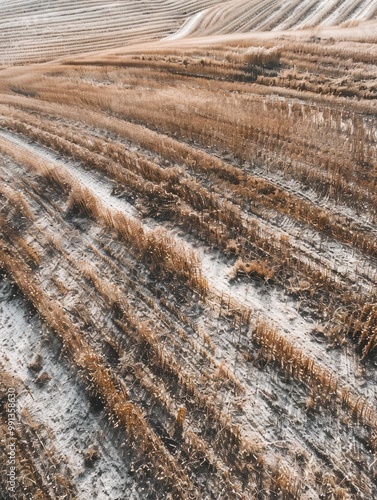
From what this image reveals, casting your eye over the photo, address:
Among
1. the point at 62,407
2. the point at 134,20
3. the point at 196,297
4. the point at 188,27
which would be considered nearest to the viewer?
the point at 62,407

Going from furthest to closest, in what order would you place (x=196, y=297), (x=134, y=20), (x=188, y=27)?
(x=134, y=20) → (x=188, y=27) → (x=196, y=297)

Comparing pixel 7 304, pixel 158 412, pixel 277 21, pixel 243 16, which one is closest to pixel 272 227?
pixel 158 412

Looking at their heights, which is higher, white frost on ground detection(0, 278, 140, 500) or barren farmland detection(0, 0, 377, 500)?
barren farmland detection(0, 0, 377, 500)

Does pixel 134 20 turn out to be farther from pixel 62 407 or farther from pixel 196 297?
pixel 62 407

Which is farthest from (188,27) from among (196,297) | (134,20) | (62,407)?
(62,407)

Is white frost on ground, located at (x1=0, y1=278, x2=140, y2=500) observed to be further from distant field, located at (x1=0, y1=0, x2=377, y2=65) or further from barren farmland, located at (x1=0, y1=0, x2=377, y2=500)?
distant field, located at (x1=0, y1=0, x2=377, y2=65)

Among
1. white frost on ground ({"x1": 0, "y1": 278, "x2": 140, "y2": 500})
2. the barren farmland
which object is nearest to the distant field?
the barren farmland

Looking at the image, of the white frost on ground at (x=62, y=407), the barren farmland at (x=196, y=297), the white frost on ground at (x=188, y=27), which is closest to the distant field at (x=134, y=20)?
the white frost on ground at (x=188, y=27)

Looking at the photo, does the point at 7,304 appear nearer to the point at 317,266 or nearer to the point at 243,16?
the point at 317,266

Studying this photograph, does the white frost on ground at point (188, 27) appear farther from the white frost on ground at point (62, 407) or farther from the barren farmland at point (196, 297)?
the white frost on ground at point (62, 407)
